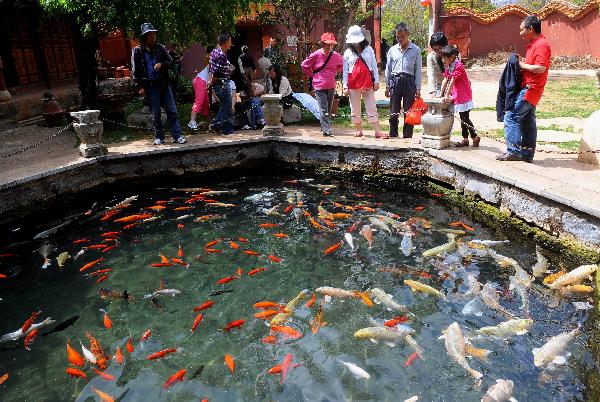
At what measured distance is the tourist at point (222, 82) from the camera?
8695 millimetres

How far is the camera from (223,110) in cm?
934

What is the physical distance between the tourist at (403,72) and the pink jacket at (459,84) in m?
0.75

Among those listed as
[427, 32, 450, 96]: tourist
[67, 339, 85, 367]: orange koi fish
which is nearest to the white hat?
[427, 32, 450, 96]: tourist

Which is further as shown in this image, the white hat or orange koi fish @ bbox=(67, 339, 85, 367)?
the white hat

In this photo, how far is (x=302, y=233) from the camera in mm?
6219

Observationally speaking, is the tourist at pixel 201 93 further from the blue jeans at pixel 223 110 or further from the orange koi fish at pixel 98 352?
the orange koi fish at pixel 98 352

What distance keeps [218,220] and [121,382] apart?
3.27 m

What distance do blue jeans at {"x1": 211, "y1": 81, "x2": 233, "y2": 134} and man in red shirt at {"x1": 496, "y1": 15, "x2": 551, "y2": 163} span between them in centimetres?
518

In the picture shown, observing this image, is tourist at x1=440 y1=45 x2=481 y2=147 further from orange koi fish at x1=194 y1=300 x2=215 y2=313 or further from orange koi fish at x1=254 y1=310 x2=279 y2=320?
orange koi fish at x1=194 y1=300 x2=215 y2=313

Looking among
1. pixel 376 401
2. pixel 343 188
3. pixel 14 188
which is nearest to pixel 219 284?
pixel 376 401

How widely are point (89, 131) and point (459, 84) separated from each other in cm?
618

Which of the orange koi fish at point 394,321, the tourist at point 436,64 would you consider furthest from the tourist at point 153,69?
the orange koi fish at point 394,321

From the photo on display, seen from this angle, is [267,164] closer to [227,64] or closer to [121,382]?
[227,64]

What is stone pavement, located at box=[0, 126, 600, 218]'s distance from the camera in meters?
5.44
